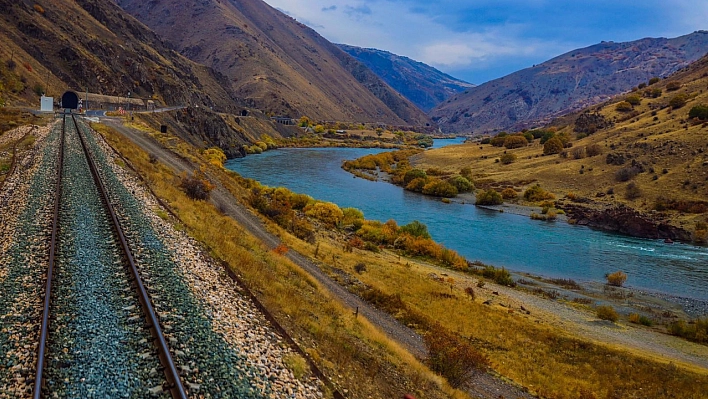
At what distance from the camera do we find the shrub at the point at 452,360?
1256 cm

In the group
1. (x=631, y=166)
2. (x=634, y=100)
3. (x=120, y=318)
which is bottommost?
(x=120, y=318)

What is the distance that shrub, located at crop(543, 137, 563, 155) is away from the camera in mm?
77312

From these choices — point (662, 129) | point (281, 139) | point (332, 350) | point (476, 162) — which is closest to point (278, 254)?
point (332, 350)

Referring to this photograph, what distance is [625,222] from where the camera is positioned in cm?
4591

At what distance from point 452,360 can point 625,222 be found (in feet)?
138

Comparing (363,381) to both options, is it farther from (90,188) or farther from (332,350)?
(90,188)

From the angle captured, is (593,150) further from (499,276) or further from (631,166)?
(499,276)

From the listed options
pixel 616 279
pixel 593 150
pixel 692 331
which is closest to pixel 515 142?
pixel 593 150

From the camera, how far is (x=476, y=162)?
8725cm

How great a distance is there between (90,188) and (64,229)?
591 cm

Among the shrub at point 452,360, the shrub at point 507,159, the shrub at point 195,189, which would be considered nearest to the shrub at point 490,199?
the shrub at point 507,159

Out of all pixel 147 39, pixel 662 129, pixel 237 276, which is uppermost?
pixel 147 39

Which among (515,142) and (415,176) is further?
(515,142)

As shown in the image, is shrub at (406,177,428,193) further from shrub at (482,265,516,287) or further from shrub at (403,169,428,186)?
shrub at (482,265,516,287)
